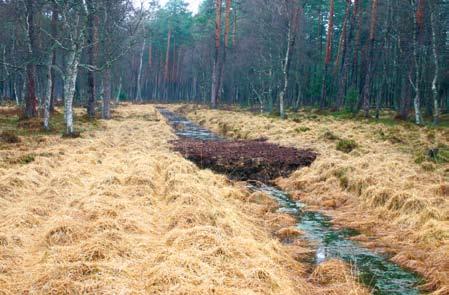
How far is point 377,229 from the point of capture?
8984 millimetres

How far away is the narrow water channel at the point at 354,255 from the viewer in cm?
644

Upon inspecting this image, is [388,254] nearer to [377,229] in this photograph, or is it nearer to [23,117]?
[377,229]

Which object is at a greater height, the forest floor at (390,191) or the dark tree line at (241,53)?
the dark tree line at (241,53)

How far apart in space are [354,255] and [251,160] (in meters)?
7.64

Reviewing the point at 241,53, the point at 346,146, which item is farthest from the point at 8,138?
the point at 241,53

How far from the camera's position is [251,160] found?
1498 centimetres

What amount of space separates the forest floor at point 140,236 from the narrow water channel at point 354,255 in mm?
361

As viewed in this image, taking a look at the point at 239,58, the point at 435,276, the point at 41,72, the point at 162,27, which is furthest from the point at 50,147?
the point at 162,27

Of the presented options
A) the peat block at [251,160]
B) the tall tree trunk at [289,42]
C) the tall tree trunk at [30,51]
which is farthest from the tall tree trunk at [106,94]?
the peat block at [251,160]

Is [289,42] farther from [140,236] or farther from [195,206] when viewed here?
[140,236]

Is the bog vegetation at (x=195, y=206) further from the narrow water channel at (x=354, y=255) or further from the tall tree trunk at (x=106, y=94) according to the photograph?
the tall tree trunk at (x=106, y=94)

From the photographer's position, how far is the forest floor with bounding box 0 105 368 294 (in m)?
5.48

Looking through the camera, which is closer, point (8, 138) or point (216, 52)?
point (8, 138)

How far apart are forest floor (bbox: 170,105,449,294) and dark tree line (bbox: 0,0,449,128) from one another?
9.52 metres
